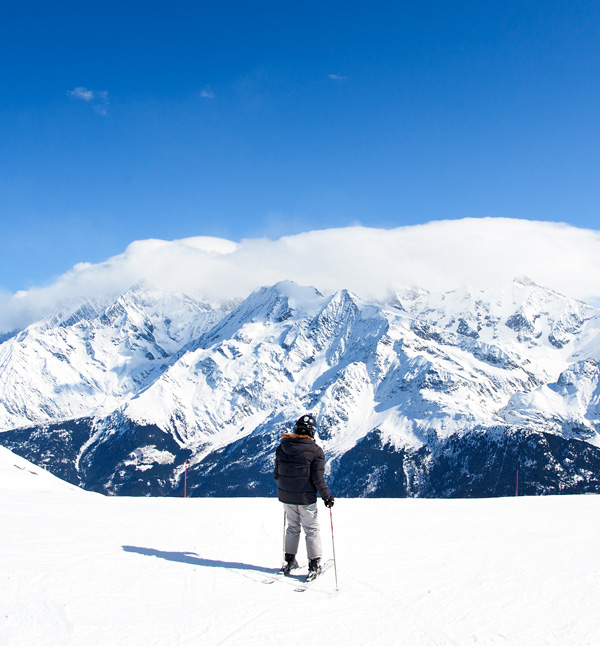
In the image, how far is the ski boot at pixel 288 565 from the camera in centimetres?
1111

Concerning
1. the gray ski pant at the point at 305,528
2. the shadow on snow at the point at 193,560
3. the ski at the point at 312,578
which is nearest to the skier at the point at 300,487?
the gray ski pant at the point at 305,528

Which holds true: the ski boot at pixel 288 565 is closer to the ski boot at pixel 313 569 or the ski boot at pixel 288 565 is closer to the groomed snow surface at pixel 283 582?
the groomed snow surface at pixel 283 582

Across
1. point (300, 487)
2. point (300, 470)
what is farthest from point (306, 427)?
point (300, 487)

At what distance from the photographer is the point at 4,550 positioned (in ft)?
39.7

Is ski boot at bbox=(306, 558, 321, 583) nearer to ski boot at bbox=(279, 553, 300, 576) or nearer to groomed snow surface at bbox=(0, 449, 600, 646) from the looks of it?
groomed snow surface at bbox=(0, 449, 600, 646)

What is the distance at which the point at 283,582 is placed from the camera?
10.5m

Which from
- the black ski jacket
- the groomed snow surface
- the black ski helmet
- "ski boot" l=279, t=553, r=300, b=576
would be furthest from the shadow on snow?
the black ski helmet

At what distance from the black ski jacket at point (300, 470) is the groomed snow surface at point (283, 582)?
1.51 meters

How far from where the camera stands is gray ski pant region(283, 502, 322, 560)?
1115 centimetres

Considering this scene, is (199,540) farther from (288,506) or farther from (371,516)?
(371,516)

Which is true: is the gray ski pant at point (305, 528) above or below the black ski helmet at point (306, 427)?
below

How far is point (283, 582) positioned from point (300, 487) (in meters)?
1.72

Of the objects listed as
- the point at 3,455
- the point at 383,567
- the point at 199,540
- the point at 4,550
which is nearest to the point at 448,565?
the point at 383,567

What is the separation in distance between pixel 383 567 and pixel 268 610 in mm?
3576
